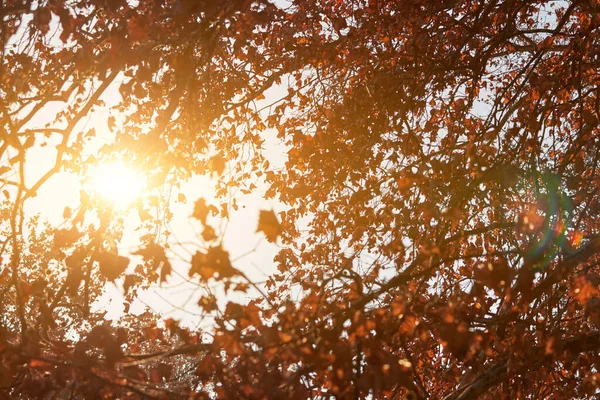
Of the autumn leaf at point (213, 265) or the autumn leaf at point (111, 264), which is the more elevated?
the autumn leaf at point (111, 264)

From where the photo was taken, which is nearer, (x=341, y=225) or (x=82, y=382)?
(x=82, y=382)

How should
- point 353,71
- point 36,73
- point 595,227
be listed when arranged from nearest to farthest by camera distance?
point 36,73 < point 353,71 < point 595,227

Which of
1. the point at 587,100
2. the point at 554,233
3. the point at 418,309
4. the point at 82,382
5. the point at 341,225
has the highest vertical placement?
the point at 587,100

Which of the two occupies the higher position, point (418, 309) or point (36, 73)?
point (36, 73)

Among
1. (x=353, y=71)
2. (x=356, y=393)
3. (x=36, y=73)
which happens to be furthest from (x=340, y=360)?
(x=353, y=71)

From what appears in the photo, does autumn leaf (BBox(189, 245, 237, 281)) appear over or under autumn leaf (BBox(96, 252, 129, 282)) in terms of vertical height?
under

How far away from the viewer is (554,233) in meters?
4.69

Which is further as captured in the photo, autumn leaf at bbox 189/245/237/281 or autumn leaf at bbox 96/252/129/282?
autumn leaf at bbox 96/252/129/282

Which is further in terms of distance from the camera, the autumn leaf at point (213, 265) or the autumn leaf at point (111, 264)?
the autumn leaf at point (111, 264)

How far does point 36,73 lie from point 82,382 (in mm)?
3734

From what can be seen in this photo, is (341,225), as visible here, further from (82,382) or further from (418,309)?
(82,382)

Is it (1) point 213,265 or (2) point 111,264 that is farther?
(2) point 111,264

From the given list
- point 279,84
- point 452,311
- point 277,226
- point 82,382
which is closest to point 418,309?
point 452,311

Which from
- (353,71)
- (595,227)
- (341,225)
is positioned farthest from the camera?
(595,227)
